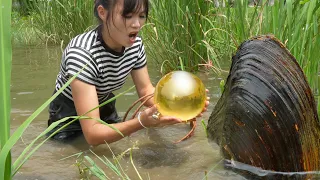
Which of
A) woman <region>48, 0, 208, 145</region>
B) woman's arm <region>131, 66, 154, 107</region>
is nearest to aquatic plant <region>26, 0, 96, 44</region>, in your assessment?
woman's arm <region>131, 66, 154, 107</region>

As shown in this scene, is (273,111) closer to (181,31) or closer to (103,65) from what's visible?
(103,65)

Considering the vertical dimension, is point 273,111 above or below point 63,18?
above

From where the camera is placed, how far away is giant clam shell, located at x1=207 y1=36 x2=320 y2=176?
1.90 metres

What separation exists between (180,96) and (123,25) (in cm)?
65

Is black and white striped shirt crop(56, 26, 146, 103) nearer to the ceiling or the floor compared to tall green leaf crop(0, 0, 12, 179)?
nearer to the floor

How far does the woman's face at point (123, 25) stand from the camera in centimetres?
241

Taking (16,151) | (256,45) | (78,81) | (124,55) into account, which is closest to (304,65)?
(256,45)

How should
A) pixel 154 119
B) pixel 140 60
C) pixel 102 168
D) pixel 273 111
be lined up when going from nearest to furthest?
pixel 273 111 → pixel 154 119 → pixel 102 168 → pixel 140 60

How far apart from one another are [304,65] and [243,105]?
92 centimetres

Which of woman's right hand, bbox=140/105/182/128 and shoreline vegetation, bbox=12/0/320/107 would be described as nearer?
woman's right hand, bbox=140/105/182/128

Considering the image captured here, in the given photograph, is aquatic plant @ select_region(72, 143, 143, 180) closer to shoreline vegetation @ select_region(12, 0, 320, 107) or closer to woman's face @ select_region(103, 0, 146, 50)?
woman's face @ select_region(103, 0, 146, 50)

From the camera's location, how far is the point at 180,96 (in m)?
1.98

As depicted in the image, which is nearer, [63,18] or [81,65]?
[81,65]

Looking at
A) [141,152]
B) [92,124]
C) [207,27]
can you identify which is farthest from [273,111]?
[207,27]
